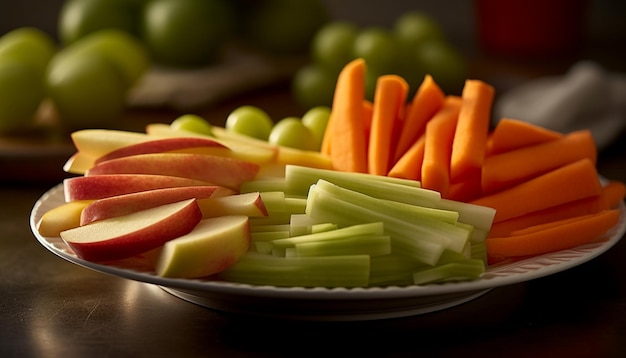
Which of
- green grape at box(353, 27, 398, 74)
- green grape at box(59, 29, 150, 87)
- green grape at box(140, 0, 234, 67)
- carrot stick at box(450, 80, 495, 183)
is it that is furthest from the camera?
green grape at box(140, 0, 234, 67)

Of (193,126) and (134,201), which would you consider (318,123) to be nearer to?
(193,126)

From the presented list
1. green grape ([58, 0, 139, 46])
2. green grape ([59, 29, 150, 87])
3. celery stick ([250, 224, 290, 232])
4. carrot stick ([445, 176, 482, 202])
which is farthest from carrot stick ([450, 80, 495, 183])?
green grape ([58, 0, 139, 46])

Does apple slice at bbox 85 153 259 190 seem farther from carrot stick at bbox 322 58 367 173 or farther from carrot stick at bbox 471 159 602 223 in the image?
carrot stick at bbox 471 159 602 223

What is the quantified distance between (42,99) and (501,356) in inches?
45.0

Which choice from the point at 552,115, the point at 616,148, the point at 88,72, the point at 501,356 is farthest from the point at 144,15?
the point at 501,356

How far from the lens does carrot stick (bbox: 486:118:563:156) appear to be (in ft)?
4.02

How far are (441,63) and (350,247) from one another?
1.19 metres

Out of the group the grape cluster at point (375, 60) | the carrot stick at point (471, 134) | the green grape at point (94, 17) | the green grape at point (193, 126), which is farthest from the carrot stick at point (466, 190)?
the green grape at point (94, 17)

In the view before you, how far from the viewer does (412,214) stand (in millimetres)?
1015

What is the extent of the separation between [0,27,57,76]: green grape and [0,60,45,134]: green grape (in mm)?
34

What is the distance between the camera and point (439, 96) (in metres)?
1.29

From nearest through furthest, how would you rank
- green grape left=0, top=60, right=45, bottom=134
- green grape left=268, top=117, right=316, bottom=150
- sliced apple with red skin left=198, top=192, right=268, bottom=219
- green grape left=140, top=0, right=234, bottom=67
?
sliced apple with red skin left=198, top=192, right=268, bottom=219 < green grape left=268, top=117, right=316, bottom=150 < green grape left=0, top=60, right=45, bottom=134 < green grape left=140, top=0, right=234, bottom=67

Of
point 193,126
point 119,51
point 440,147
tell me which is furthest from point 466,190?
point 119,51

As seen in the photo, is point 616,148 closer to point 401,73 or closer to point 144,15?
point 401,73
